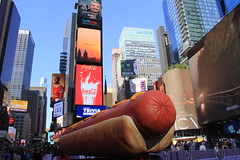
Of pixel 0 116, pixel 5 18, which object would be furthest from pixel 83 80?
pixel 5 18

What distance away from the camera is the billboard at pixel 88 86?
31672mm

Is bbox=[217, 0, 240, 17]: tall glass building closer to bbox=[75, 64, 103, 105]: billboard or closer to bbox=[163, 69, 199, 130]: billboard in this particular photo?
bbox=[163, 69, 199, 130]: billboard

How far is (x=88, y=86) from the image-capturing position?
3269cm

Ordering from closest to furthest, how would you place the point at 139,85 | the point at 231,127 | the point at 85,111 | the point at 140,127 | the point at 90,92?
the point at 140,127 < the point at 85,111 < the point at 231,127 < the point at 90,92 < the point at 139,85

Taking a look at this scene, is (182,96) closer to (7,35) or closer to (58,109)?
(58,109)

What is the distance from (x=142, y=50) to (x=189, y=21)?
231 ft

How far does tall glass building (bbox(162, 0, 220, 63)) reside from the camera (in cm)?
9094

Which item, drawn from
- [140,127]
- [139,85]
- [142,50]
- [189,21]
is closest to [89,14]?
[140,127]

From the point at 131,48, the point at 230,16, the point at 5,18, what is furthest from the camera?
the point at 131,48

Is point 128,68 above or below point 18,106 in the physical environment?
above

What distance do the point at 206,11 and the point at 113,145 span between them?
11140cm

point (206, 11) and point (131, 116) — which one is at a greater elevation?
point (206, 11)

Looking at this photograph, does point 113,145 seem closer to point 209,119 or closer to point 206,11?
point 209,119

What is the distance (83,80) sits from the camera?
32.6m
